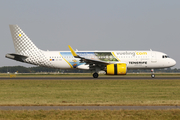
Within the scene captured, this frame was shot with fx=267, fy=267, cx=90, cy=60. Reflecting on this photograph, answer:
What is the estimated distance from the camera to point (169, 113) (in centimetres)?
1195

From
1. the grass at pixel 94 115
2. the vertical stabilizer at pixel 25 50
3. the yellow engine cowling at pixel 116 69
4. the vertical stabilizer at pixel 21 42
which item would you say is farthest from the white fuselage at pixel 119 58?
the grass at pixel 94 115

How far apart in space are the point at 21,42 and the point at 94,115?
35.9 meters

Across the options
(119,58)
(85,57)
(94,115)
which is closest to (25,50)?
(85,57)

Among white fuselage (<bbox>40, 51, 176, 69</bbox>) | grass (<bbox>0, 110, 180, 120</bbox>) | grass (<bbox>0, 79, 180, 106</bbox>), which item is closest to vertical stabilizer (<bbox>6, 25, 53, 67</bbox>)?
white fuselage (<bbox>40, 51, 176, 69</bbox>)

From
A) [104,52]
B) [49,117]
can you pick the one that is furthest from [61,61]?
[49,117]

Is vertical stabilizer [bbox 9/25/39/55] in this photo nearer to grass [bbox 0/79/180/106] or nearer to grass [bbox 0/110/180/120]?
grass [bbox 0/79/180/106]

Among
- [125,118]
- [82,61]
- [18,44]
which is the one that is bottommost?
[125,118]

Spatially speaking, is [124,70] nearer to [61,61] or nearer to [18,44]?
[61,61]

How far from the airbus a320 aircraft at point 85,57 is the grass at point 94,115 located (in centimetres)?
2833

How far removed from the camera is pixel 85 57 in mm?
43219

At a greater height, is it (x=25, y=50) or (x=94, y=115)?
(x=25, y=50)

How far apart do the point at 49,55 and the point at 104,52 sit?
9.09 metres

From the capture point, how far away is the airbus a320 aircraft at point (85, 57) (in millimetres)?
42375

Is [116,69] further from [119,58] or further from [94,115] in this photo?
[94,115]
